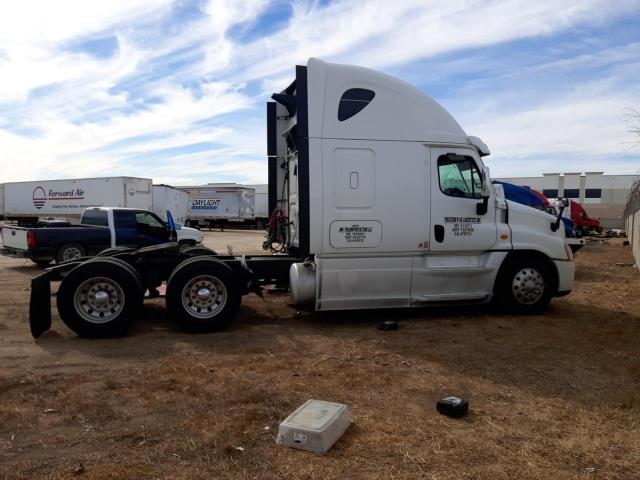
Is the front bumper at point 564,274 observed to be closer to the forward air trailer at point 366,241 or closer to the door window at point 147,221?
the forward air trailer at point 366,241

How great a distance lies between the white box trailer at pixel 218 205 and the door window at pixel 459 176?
3816cm

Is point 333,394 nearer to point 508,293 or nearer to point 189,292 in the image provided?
point 189,292

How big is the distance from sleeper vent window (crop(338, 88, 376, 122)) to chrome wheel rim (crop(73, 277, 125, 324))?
3909mm

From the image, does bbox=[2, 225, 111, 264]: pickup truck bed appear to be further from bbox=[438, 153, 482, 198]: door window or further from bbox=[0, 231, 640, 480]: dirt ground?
bbox=[438, 153, 482, 198]: door window

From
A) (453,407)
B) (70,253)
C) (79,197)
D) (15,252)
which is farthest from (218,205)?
(453,407)

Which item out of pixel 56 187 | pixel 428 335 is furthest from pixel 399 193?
pixel 56 187

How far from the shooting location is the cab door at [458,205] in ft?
27.1

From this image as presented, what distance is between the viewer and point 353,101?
313 inches

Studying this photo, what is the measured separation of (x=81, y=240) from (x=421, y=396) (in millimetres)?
12167

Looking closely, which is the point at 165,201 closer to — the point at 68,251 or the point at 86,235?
the point at 86,235

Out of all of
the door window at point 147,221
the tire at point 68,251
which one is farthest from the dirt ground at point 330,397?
the door window at point 147,221

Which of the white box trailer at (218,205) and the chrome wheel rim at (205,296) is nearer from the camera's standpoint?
the chrome wheel rim at (205,296)

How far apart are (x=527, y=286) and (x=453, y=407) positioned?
4760 mm

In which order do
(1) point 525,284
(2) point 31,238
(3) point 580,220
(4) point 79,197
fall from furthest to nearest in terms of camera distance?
(4) point 79,197 → (3) point 580,220 → (2) point 31,238 → (1) point 525,284
